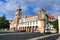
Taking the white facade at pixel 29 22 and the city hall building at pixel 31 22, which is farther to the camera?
the white facade at pixel 29 22

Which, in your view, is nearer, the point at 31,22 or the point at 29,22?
the point at 31,22

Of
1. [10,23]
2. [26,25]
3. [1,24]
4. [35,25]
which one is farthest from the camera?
[10,23]

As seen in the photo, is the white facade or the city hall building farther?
the white facade

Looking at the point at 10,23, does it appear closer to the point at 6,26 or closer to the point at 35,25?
the point at 6,26

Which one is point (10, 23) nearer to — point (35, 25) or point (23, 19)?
point (23, 19)

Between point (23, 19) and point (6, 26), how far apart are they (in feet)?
52.7

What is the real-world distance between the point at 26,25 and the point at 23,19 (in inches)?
291

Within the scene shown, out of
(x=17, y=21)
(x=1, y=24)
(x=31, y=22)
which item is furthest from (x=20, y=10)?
(x=31, y=22)

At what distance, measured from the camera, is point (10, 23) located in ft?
454

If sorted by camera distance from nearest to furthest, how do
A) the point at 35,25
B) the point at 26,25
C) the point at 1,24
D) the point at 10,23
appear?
the point at 35,25
the point at 26,25
the point at 1,24
the point at 10,23

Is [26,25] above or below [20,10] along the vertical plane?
below

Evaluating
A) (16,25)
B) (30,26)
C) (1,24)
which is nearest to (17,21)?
(16,25)

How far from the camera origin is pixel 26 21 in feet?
368

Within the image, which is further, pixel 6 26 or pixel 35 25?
pixel 6 26
